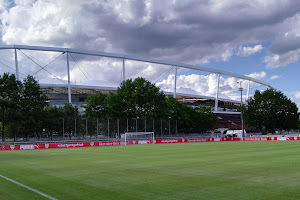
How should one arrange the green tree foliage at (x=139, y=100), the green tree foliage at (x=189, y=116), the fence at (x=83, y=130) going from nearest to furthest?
the fence at (x=83, y=130) < the green tree foliage at (x=139, y=100) < the green tree foliage at (x=189, y=116)

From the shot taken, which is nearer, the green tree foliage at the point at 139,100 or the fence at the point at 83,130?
the fence at the point at 83,130

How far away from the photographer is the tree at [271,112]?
332 ft

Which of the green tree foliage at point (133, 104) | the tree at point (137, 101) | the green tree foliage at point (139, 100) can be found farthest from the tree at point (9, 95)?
the green tree foliage at point (139, 100)

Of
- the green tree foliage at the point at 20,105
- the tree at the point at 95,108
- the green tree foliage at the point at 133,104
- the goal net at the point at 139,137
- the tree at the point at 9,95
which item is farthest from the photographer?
the green tree foliage at the point at 133,104

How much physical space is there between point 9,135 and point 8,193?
181 ft

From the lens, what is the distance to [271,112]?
331ft

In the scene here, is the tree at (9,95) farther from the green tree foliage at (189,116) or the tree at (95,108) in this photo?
the green tree foliage at (189,116)

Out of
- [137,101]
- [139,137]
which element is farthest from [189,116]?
[139,137]

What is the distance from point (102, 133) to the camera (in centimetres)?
6200

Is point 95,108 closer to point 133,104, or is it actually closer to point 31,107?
point 133,104

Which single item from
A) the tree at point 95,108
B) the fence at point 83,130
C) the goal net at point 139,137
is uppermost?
the tree at point 95,108

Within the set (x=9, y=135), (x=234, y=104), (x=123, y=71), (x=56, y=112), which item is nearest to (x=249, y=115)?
(x=123, y=71)

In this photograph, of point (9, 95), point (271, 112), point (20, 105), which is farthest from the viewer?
point (271, 112)

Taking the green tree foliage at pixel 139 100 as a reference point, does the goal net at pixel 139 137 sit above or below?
below
